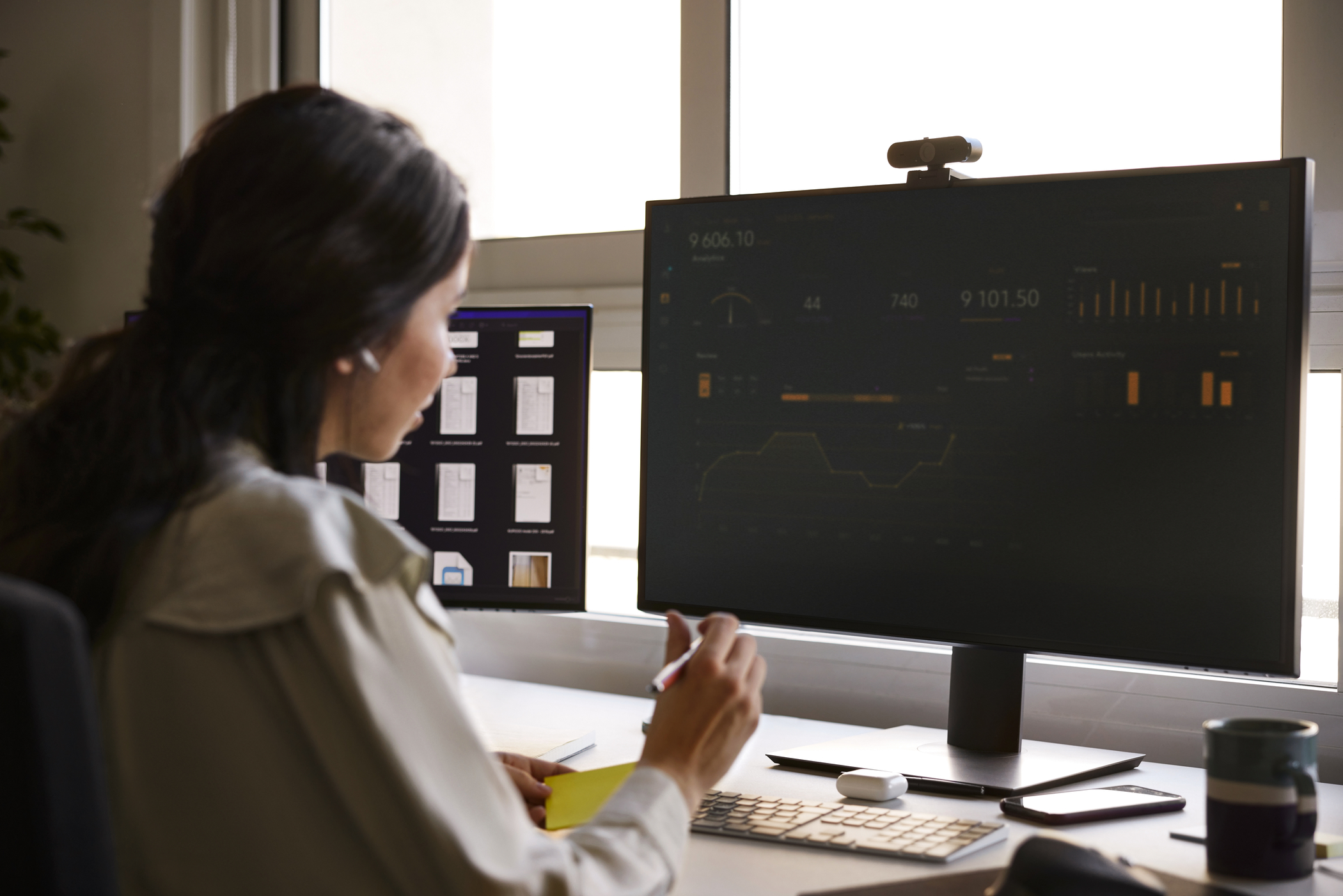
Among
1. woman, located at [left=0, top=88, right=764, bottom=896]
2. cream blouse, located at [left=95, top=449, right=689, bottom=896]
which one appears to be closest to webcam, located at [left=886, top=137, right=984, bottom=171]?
woman, located at [left=0, top=88, right=764, bottom=896]

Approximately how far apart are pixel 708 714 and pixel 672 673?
0.05 meters

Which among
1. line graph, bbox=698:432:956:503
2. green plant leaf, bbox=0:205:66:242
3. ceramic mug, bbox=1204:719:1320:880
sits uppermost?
green plant leaf, bbox=0:205:66:242

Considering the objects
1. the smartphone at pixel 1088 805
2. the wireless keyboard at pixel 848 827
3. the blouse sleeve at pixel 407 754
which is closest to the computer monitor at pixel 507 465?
the wireless keyboard at pixel 848 827

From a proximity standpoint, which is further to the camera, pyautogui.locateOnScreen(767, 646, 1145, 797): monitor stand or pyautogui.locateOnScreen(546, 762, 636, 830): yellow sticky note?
pyautogui.locateOnScreen(767, 646, 1145, 797): monitor stand

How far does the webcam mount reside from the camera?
1.24m

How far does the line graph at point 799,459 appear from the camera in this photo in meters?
1.24

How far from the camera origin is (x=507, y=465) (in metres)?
1.54

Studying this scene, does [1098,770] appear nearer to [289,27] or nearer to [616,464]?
[616,464]

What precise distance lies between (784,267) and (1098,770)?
60 centimetres

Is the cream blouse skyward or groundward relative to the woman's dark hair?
groundward

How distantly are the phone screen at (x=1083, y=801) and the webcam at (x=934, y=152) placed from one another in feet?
2.05

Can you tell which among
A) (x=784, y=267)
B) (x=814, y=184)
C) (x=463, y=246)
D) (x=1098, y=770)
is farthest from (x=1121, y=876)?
(x=814, y=184)

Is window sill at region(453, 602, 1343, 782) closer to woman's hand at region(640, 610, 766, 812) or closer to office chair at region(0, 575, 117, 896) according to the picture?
woman's hand at region(640, 610, 766, 812)

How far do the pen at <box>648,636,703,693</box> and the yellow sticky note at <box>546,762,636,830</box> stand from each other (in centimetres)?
13
